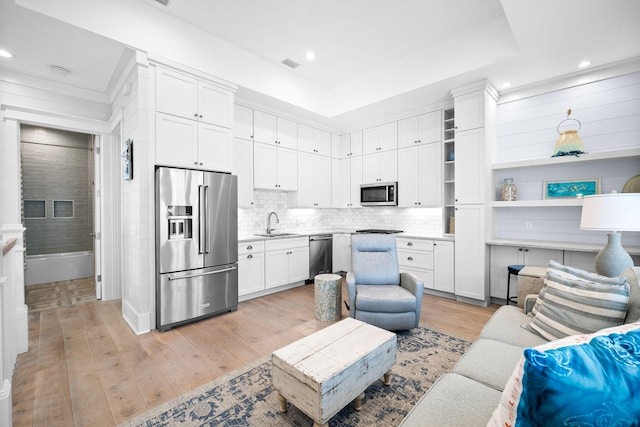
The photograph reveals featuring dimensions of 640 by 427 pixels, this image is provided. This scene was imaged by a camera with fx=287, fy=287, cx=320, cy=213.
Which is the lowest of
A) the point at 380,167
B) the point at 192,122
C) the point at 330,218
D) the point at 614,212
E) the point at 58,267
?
the point at 58,267

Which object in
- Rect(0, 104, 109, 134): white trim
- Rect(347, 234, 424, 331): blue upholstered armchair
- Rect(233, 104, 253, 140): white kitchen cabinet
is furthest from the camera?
Rect(233, 104, 253, 140): white kitchen cabinet

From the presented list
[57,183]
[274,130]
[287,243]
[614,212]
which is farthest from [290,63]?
[57,183]

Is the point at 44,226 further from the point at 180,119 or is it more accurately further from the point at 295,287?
the point at 295,287

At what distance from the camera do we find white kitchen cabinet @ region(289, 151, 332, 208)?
524 cm

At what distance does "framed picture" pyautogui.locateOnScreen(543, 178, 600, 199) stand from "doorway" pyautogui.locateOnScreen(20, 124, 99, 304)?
24.0 ft

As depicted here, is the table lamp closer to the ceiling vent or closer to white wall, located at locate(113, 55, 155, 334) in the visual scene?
the ceiling vent

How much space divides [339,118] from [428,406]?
4692 mm

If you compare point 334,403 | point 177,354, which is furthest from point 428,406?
point 177,354

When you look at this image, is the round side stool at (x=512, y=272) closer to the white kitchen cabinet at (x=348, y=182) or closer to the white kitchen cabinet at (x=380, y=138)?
the white kitchen cabinet at (x=380, y=138)

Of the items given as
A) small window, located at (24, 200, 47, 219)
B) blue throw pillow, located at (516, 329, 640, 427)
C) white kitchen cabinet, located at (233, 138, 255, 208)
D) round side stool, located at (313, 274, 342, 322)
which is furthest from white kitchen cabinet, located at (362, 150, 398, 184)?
small window, located at (24, 200, 47, 219)

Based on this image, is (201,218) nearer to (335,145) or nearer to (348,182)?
(348,182)

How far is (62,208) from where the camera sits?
579 centimetres

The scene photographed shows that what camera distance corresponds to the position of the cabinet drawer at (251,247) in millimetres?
4035

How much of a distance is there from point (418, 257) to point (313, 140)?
283 cm
